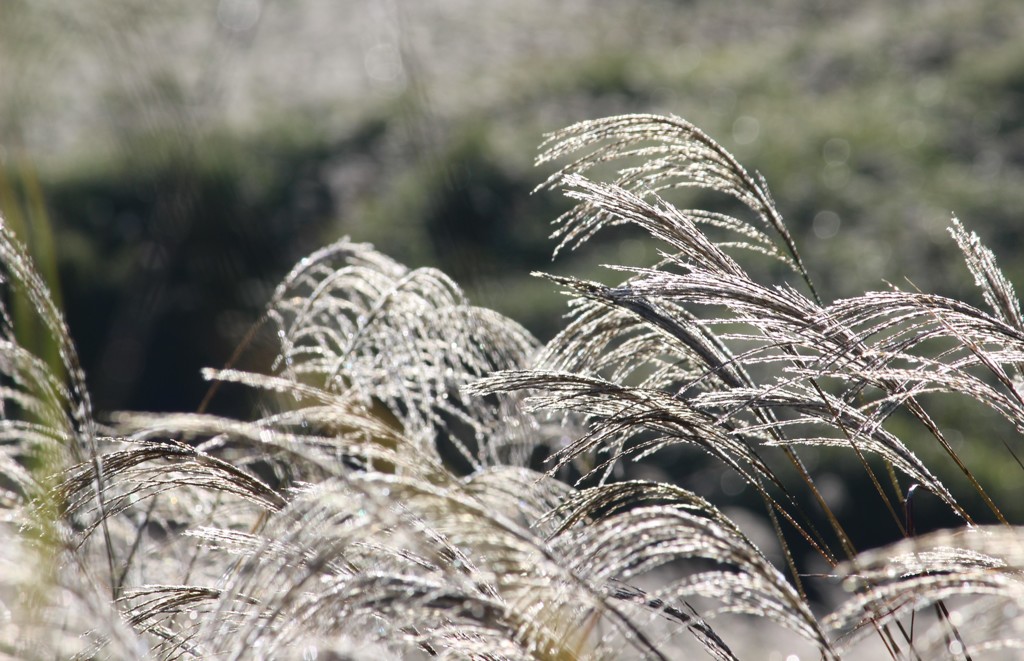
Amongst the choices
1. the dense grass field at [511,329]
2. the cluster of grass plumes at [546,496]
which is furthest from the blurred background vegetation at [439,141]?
the cluster of grass plumes at [546,496]

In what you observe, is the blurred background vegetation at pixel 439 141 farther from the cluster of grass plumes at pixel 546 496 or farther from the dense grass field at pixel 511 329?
the cluster of grass plumes at pixel 546 496

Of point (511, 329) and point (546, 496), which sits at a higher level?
point (511, 329)

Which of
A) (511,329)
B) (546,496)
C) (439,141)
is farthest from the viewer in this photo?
(439,141)

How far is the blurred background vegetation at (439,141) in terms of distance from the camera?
730 cm

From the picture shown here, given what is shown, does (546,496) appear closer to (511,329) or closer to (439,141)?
(511,329)

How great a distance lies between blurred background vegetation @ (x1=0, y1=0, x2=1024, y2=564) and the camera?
7.30 m

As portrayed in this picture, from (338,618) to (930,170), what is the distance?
8484 mm

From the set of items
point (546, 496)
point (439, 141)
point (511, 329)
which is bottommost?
point (546, 496)

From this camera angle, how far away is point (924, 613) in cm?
532

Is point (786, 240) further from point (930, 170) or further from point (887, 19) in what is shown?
point (887, 19)

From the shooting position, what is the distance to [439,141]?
9.62 meters

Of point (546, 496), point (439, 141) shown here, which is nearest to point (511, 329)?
point (546, 496)

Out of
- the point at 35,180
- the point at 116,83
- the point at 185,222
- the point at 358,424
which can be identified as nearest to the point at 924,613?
the point at 358,424

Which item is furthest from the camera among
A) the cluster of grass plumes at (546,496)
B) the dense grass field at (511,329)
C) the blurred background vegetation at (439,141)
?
the blurred background vegetation at (439,141)
